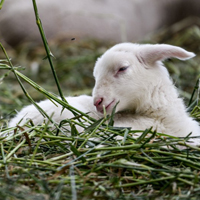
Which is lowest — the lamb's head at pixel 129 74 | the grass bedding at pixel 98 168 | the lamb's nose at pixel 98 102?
the grass bedding at pixel 98 168

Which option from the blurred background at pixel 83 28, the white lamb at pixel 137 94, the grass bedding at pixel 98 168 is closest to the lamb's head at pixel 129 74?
the white lamb at pixel 137 94

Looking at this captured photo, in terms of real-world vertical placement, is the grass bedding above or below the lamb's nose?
below

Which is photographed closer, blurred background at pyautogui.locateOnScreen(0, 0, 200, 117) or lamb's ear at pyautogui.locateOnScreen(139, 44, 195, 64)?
lamb's ear at pyautogui.locateOnScreen(139, 44, 195, 64)

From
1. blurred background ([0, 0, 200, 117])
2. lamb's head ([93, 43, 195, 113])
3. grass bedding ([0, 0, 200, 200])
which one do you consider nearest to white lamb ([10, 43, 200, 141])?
lamb's head ([93, 43, 195, 113])

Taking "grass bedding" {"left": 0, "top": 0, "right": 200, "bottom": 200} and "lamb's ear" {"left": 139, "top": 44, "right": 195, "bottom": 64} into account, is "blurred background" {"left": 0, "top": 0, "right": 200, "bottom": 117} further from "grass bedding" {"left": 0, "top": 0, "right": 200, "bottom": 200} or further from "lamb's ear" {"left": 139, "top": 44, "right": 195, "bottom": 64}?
"grass bedding" {"left": 0, "top": 0, "right": 200, "bottom": 200}

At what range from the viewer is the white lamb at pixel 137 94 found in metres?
2.69

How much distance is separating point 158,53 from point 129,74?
28cm

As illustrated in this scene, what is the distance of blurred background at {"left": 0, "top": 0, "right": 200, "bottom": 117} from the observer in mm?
5730

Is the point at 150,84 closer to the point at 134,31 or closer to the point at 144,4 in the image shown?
the point at 134,31

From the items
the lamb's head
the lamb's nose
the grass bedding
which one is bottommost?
the grass bedding

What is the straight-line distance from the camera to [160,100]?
2791mm

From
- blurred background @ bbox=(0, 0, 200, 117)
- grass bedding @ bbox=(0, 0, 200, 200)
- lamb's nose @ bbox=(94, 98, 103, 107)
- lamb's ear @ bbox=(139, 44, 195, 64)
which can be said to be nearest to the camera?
grass bedding @ bbox=(0, 0, 200, 200)

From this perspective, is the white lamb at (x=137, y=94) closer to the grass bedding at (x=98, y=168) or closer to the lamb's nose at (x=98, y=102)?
the lamb's nose at (x=98, y=102)

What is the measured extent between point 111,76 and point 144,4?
5450 mm
